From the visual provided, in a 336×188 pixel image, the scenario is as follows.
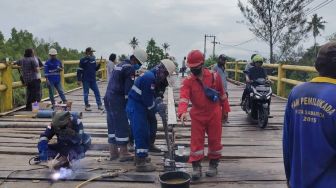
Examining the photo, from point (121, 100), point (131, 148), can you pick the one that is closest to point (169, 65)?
point (121, 100)

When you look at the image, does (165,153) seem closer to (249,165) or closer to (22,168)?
(249,165)

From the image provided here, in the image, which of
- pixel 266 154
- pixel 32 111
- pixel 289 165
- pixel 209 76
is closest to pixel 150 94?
pixel 209 76

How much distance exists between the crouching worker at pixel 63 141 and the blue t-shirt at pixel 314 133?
11.9 ft

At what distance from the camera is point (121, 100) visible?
638 centimetres

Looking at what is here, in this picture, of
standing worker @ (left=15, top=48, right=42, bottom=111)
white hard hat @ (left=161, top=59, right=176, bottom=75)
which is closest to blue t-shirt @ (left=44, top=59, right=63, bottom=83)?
standing worker @ (left=15, top=48, right=42, bottom=111)

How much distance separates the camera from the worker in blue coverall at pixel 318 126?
2.57m

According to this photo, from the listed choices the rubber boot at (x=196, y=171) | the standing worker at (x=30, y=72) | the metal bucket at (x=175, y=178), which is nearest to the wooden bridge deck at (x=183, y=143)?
the rubber boot at (x=196, y=171)

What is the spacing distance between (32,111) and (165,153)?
5.04 meters

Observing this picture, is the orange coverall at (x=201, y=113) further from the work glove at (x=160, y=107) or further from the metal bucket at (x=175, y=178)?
the metal bucket at (x=175, y=178)

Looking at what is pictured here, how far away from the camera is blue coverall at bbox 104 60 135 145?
6281 millimetres

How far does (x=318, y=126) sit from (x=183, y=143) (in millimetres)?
4918

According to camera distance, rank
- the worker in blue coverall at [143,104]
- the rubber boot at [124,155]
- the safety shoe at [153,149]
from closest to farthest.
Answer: the worker in blue coverall at [143,104] < the rubber boot at [124,155] < the safety shoe at [153,149]

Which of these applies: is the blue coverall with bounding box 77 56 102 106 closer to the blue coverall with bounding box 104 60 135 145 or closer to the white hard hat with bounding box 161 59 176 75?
the blue coverall with bounding box 104 60 135 145

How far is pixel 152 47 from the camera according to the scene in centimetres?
2794
